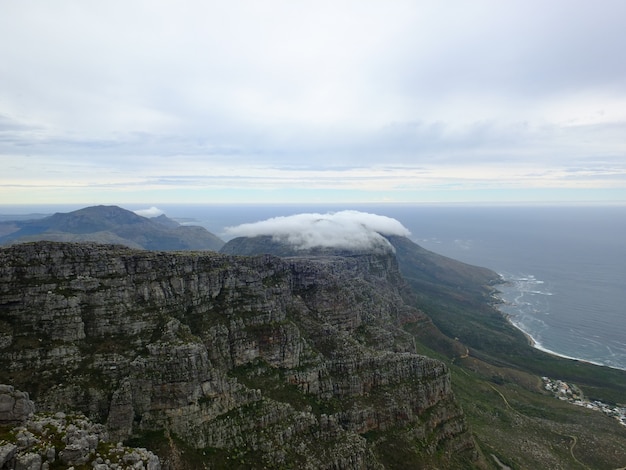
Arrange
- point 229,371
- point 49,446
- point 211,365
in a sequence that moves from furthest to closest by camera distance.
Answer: point 229,371, point 211,365, point 49,446

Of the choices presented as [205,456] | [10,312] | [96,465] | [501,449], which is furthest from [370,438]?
[10,312]

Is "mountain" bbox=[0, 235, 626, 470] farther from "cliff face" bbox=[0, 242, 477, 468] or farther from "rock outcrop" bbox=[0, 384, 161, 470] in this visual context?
"rock outcrop" bbox=[0, 384, 161, 470]

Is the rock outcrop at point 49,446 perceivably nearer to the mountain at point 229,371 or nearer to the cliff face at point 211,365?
the mountain at point 229,371

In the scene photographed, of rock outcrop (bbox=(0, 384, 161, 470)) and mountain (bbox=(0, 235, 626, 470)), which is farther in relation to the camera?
mountain (bbox=(0, 235, 626, 470))

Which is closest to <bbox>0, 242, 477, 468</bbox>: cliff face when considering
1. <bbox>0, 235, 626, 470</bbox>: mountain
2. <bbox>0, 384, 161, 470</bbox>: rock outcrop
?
<bbox>0, 235, 626, 470</bbox>: mountain

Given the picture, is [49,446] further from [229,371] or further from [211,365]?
[229,371]

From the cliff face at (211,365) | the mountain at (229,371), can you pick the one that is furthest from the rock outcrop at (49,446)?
the cliff face at (211,365)

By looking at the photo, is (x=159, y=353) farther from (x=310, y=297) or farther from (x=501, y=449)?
(x=501, y=449)

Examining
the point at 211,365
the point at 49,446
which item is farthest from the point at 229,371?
the point at 49,446
